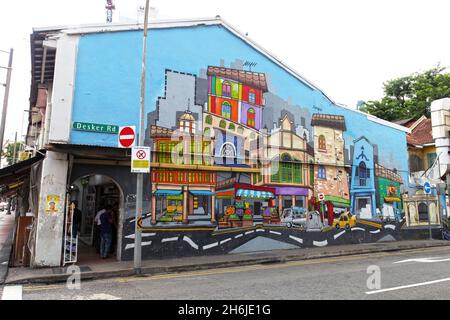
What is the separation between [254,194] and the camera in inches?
559

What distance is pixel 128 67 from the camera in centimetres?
1215

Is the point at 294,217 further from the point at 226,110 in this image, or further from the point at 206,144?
the point at 226,110

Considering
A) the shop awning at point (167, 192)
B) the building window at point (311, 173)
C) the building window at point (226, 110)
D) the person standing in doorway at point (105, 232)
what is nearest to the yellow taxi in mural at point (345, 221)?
the building window at point (311, 173)

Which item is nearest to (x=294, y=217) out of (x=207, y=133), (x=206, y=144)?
(x=206, y=144)

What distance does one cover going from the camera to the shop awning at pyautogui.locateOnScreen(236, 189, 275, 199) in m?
13.9

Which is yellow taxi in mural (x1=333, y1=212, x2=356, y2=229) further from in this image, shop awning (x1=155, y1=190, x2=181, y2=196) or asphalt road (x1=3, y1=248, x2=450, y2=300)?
shop awning (x1=155, y1=190, x2=181, y2=196)

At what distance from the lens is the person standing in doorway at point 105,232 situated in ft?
39.1

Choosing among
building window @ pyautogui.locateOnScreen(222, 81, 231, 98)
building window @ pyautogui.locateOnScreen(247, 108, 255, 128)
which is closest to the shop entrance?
building window @ pyautogui.locateOnScreen(222, 81, 231, 98)

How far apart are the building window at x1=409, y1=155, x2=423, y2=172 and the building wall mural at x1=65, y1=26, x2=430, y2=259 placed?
7.06 meters

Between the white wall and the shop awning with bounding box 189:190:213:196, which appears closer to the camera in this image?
the white wall

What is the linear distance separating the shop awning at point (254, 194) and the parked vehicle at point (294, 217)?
38.0 inches
